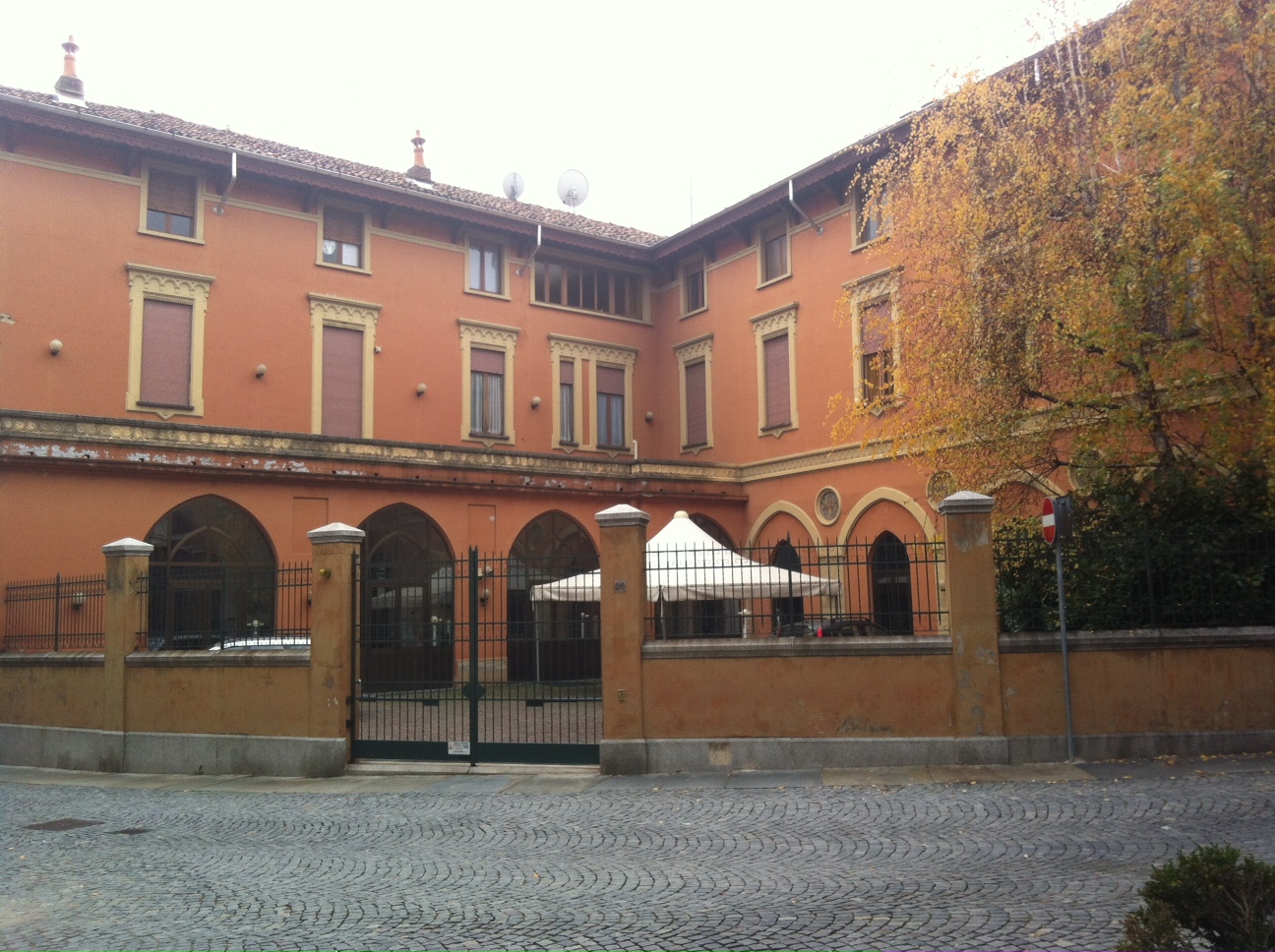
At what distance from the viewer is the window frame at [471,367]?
1077 inches

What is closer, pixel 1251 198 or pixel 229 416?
pixel 1251 198

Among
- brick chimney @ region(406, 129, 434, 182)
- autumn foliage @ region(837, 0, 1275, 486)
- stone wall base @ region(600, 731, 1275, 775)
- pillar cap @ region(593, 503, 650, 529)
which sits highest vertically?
brick chimney @ region(406, 129, 434, 182)

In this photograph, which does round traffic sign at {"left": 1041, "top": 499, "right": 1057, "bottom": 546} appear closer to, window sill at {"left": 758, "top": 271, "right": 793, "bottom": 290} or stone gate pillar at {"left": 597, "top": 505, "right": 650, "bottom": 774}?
stone gate pillar at {"left": 597, "top": 505, "right": 650, "bottom": 774}

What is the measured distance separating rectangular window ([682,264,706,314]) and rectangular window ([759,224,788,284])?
8.44ft

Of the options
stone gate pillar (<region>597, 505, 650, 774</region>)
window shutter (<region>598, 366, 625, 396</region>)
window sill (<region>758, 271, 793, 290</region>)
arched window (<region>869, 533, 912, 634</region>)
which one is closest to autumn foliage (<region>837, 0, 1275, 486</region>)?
arched window (<region>869, 533, 912, 634</region>)

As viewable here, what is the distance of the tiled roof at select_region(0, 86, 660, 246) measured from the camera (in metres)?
23.1

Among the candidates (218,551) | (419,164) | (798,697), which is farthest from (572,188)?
(798,697)

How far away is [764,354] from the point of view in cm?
2752

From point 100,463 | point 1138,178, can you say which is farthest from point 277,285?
point 1138,178

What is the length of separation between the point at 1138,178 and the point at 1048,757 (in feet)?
22.3

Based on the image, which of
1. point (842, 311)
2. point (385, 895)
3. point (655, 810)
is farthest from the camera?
point (842, 311)

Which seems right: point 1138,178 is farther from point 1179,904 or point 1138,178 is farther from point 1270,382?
point 1179,904

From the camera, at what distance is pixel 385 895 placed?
23.6ft

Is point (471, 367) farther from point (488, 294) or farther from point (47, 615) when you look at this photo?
point (47, 615)
